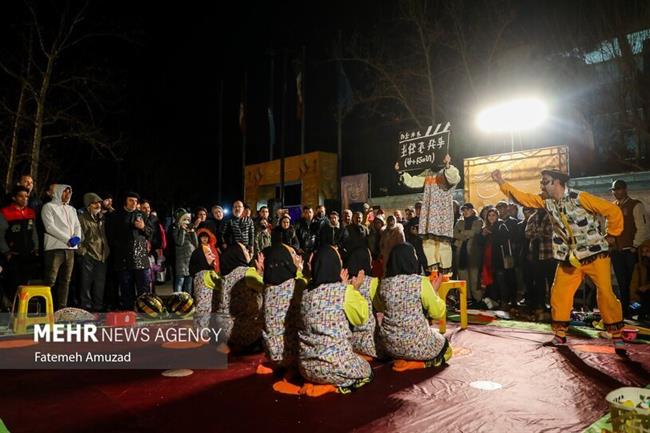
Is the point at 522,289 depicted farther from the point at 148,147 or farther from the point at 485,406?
the point at 148,147

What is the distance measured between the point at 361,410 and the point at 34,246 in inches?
235

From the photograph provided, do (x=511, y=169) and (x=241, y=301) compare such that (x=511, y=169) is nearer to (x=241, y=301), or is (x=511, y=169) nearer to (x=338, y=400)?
(x=241, y=301)

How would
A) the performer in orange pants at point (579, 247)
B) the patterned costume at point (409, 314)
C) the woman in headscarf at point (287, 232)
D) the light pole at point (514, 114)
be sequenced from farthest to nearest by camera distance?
the light pole at point (514, 114), the woman in headscarf at point (287, 232), the performer in orange pants at point (579, 247), the patterned costume at point (409, 314)

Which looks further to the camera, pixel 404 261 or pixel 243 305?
pixel 243 305

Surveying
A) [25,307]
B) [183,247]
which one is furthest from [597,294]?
[25,307]

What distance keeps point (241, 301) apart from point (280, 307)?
3.75 feet

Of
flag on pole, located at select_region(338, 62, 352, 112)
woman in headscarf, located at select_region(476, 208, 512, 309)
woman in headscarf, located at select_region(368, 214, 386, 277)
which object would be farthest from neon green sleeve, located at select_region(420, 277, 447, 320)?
flag on pole, located at select_region(338, 62, 352, 112)

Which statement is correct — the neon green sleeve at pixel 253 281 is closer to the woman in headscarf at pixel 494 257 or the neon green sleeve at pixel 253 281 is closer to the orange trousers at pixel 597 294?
the orange trousers at pixel 597 294

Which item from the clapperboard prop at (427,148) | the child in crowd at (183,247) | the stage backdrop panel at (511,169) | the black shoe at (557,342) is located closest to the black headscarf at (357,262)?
the black shoe at (557,342)

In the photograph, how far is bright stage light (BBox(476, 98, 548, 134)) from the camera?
10.7 meters

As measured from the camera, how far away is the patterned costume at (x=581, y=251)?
498 cm

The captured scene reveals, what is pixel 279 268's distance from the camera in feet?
13.4

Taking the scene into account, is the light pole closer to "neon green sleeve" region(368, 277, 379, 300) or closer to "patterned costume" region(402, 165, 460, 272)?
"patterned costume" region(402, 165, 460, 272)

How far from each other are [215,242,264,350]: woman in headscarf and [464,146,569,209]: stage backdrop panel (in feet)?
24.2
